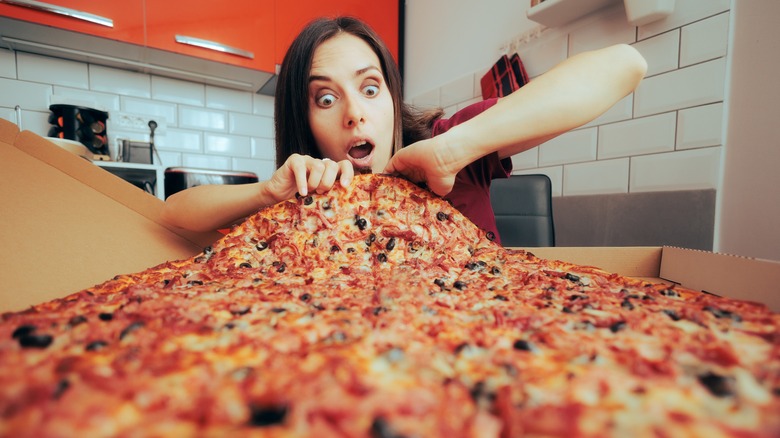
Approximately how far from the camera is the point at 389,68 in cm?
134

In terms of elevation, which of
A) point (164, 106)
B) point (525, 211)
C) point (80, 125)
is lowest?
point (525, 211)

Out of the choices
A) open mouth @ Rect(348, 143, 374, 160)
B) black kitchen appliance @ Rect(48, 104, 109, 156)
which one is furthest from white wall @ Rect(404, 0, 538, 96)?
black kitchen appliance @ Rect(48, 104, 109, 156)

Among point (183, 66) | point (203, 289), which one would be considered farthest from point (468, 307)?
point (183, 66)

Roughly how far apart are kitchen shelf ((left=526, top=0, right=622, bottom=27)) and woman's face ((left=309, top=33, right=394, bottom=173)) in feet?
3.58

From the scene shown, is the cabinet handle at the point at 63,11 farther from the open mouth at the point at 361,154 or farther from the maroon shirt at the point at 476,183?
the maroon shirt at the point at 476,183

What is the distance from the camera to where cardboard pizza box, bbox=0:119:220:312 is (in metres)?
0.82

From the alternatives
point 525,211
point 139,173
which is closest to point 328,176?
point 525,211

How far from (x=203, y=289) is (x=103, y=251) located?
1.59 ft

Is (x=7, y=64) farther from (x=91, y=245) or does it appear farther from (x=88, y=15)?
(x=91, y=245)

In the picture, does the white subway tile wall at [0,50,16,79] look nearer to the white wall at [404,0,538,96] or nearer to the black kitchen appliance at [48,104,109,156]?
the black kitchen appliance at [48,104,109,156]

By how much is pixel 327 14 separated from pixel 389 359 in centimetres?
305

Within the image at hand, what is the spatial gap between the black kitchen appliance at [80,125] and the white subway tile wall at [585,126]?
0.53ft

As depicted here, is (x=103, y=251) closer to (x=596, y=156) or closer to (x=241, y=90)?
(x=596, y=156)

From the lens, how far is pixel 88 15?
2.17m
